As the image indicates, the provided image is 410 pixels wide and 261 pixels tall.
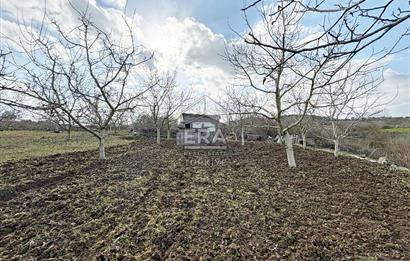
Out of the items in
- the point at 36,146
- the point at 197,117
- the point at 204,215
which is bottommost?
the point at 204,215

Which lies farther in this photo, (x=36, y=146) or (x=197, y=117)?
(x=197, y=117)

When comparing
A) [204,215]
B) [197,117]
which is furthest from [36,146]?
[204,215]

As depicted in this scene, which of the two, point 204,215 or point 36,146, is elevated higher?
point 36,146

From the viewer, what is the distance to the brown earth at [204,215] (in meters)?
2.51

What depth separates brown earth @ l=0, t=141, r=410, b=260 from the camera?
251 centimetres

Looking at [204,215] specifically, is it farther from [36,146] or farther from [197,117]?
[197,117]

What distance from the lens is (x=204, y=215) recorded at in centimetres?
336

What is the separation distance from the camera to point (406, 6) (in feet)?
3.98

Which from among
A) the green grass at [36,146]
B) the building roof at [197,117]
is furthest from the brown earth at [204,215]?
the building roof at [197,117]

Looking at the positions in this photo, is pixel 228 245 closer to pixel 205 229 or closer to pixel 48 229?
pixel 205 229

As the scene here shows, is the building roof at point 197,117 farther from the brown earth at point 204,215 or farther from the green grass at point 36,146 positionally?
the brown earth at point 204,215

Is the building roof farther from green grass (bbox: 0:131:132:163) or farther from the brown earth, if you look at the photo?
the brown earth

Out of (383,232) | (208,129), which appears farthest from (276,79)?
(208,129)

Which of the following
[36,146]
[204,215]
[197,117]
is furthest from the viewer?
[197,117]
